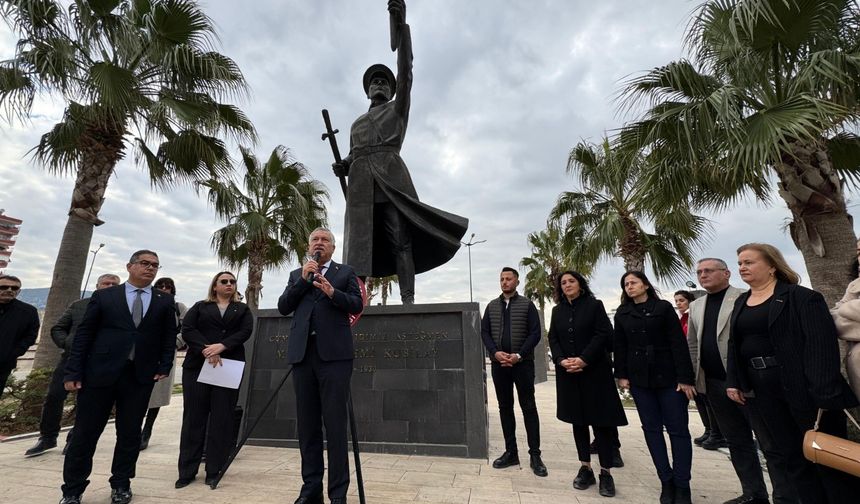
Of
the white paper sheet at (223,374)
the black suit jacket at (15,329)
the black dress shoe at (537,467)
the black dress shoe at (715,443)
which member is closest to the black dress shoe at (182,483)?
the white paper sheet at (223,374)

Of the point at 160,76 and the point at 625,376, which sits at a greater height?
the point at 160,76

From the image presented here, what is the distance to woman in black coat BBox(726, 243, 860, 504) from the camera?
7.07 ft

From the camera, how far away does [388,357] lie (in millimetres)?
4637

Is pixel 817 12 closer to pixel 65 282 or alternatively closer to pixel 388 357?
pixel 388 357

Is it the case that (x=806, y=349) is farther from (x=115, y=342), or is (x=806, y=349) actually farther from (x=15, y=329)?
(x=15, y=329)

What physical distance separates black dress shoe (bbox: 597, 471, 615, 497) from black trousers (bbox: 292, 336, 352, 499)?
2.11 meters

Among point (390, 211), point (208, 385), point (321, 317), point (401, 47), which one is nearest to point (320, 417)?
point (321, 317)

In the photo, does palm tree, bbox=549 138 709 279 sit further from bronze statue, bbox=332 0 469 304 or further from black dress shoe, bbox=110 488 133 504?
black dress shoe, bbox=110 488 133 504

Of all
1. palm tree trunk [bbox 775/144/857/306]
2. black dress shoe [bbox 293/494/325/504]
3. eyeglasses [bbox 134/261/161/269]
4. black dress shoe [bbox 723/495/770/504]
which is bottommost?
black dress shoe [bbox 723/495/770/504]

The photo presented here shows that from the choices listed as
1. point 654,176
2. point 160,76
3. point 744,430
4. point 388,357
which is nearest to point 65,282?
point 160,76

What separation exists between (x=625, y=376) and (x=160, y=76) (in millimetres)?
9167

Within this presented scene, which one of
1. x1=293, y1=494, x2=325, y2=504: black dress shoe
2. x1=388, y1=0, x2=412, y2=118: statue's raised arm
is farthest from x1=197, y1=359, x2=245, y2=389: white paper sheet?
x1=388, y1=0, x2=412, y2=118: statue's raised arm

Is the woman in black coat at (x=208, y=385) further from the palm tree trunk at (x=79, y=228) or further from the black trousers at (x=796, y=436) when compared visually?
the palm tree trunk at (x=79, y=228)

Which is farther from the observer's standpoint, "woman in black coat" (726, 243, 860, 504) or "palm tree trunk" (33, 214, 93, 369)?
"palm tree trunk" (33, 214, 93, 369)
